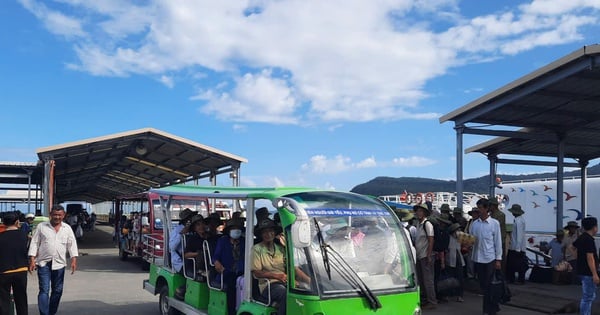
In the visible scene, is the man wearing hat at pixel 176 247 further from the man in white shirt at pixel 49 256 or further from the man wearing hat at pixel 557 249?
the man wearing hat at pixel 557 249

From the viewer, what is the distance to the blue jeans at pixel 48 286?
26.1ft

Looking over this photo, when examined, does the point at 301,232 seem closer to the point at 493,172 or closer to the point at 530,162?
the point at 493,172

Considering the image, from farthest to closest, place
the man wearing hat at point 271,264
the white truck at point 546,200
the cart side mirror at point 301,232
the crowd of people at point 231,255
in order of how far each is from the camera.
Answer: the white truck at point 546,200, the crowd of people at point 231,255, the man wearing hat at point 271,264, the cart side mirror at point 301,232

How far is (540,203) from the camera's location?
22.9 m

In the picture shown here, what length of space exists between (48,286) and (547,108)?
1115 cm

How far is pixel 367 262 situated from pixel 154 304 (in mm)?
6041

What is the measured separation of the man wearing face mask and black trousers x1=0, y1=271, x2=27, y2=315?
254 centimetres

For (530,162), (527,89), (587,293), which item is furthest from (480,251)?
(530,162)

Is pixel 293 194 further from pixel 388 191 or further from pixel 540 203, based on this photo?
pixel 388 191

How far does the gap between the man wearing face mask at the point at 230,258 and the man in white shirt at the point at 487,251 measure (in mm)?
3839

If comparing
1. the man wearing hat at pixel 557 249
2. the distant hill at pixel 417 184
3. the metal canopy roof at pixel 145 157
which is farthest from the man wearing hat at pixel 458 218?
the distant hill at pixel 417 184

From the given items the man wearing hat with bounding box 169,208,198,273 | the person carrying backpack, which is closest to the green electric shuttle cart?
the man wearing hat with bounding box 169,208,198,273

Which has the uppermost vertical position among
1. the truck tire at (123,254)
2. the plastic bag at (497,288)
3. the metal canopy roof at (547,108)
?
the metal canopy roof at (547,108)

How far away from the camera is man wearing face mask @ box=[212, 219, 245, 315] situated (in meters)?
6.60
